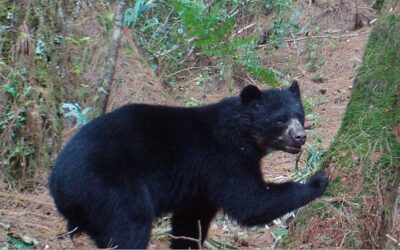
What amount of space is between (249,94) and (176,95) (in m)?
5.28

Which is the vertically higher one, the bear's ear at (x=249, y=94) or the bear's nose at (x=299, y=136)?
the bear's ear at (x=249, y=94)

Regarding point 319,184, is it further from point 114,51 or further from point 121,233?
point 114,51

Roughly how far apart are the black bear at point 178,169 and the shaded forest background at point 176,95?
14.5 inches

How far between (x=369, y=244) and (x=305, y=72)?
785 cm

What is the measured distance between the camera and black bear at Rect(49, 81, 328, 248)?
6258 mm

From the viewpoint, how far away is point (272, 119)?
7.08m

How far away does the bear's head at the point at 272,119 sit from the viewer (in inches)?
276

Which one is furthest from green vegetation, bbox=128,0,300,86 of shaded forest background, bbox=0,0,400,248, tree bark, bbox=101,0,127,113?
tree bark, bbox=101,0,127,113

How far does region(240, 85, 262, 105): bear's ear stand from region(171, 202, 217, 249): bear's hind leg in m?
0.91

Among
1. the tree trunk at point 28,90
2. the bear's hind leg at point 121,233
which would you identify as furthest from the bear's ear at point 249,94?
the tree trunk at point 28,90

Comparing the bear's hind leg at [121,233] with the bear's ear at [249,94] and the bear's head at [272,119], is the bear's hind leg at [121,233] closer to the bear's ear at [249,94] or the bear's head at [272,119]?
the bear's head at [272,119]

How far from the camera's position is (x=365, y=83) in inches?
277

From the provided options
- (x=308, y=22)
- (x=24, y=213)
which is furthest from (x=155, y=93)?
(x=308, y=22)

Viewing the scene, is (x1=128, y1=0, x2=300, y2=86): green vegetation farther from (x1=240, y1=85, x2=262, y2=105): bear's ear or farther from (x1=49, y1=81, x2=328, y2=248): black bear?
(x1=49, y1=81, x2=328, y2=248): black bear
